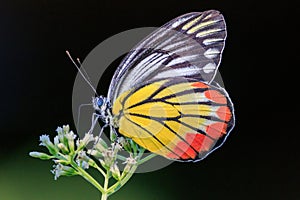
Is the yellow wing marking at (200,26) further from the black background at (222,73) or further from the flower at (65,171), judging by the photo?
the black background at (222,73)

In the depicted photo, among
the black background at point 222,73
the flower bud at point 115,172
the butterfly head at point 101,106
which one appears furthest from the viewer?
the black background at point 222,73

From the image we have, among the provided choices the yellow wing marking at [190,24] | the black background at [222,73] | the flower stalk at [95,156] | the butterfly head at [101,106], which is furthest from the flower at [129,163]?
the black background at [222,73]

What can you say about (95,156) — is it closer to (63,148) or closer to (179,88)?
(63,148)

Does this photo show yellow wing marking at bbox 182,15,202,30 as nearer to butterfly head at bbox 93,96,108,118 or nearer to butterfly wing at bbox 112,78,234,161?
butterfly wing at bbox 112,78,234,161

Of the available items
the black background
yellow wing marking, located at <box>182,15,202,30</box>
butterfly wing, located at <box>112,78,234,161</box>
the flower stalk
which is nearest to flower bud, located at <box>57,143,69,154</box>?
the flower stalk

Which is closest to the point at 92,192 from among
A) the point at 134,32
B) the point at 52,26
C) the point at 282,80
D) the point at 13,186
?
the point at 13,186

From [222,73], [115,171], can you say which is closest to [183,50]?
[115,171]

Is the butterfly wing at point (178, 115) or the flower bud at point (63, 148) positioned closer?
the flower bud at point (63, 148)
